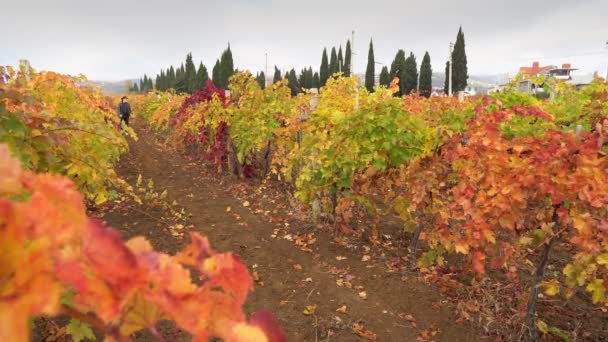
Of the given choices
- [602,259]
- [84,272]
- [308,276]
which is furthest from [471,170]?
[84,272]

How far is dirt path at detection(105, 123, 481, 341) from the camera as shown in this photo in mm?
3688

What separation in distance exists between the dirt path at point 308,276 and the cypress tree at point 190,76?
40.4 metres

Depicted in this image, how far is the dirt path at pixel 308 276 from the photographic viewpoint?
3688mm

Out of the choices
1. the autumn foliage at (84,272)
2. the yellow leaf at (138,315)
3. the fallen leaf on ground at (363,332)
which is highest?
the autumn foliage at (84,272)

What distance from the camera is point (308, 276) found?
4.61m

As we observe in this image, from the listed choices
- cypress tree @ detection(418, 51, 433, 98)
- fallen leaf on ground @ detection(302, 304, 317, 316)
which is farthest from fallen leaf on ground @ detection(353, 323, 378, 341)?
cypress tree @ detection(418, 51, 433, 98)

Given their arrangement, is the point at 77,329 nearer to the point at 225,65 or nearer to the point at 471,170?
the point at 471,170

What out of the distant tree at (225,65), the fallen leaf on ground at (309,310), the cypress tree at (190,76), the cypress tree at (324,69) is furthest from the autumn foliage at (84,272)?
the cypress tree at (324,69)

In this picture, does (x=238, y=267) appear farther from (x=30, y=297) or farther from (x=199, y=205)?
(x=199, y=205)

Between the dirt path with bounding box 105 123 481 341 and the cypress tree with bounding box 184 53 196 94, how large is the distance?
40394 millimetres

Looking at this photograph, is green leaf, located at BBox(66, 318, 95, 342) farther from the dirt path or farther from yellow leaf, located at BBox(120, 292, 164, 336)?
the dirt path

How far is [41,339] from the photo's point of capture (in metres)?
3.24

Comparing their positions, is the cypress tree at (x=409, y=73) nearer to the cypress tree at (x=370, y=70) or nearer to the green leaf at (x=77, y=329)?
the cypress tree at (x=370, y=70)

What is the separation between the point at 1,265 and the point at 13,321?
11 centimetres
